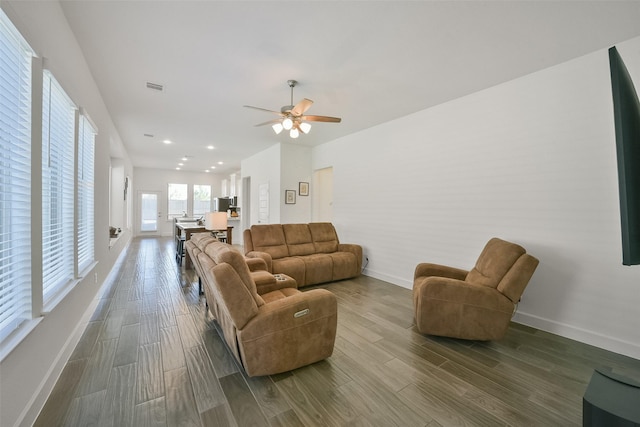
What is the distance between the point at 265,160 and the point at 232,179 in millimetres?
4291

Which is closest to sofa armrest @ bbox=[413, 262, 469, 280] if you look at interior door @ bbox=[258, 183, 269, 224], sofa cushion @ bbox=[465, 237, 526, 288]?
sofa cushion @ bbox=[465, 237, 526, 288]

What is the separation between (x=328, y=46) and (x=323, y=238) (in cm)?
340

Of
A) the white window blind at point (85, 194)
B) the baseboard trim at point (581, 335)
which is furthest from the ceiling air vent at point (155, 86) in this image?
the baseboard trim at point (581, 335)

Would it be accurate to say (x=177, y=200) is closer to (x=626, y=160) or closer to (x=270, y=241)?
(x=270, y=241)

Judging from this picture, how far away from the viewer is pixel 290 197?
630 cm

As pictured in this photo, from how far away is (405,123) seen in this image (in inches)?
173

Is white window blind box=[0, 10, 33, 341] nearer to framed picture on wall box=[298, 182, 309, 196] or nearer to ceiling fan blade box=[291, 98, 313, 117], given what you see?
ceiling fan blade box=[291, 98, 313, 117]

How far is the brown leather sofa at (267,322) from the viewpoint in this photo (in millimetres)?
1900

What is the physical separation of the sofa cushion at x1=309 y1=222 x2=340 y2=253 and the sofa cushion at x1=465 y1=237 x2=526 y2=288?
8.38 feet

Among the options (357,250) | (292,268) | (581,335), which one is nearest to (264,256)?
(292,268)

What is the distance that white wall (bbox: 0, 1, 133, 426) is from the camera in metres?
1.41

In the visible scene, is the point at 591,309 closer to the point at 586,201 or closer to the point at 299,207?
the point at 586,201

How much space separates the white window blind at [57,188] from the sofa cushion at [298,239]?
115 inches

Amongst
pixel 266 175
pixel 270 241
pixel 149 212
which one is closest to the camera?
pixel 270 241
